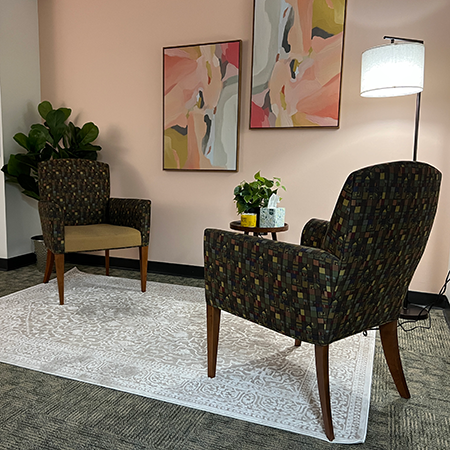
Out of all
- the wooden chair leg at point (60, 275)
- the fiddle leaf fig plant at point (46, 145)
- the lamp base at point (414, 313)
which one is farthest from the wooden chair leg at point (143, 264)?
the lamp base at point (414, 313)

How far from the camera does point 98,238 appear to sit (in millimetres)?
2949

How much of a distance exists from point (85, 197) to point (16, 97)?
124cm

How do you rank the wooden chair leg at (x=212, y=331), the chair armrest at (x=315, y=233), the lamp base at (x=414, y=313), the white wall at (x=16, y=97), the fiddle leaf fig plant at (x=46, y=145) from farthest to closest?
1. the white wall at (x=16, y=97)
2. the fiddle leaf fig plant at (x=46, y=145)
3. the lamp base at (x=414, y=313)
4. the chair armrest at (x=315, y=233)
5. the wooden chair leg at (x=212, y=331)

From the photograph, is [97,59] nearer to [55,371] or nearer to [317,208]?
[317,208]

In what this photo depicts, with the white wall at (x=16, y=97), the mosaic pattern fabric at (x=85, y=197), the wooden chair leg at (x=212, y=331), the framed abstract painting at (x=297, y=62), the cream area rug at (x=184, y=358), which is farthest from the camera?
the white wall at (x=16, y=97)

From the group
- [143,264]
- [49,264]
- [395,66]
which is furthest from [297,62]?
[49,264]

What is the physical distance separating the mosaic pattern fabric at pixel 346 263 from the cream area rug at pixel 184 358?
14.1 inches

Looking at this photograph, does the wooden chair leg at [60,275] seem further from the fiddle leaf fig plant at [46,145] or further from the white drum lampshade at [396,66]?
the white drum lampshade at [396,66]

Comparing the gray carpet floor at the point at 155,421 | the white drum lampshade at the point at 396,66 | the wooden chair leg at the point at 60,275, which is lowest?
the gray carpet floor at the point at 155,421

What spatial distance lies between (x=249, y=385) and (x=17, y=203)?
2.97m

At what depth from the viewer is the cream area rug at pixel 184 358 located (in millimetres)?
1673

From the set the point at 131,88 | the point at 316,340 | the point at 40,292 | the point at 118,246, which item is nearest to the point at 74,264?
the point at 40,292

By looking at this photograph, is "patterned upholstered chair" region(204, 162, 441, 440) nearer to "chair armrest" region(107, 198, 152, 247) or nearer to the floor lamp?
the floor lamp

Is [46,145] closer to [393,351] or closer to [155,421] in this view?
[155,421]
